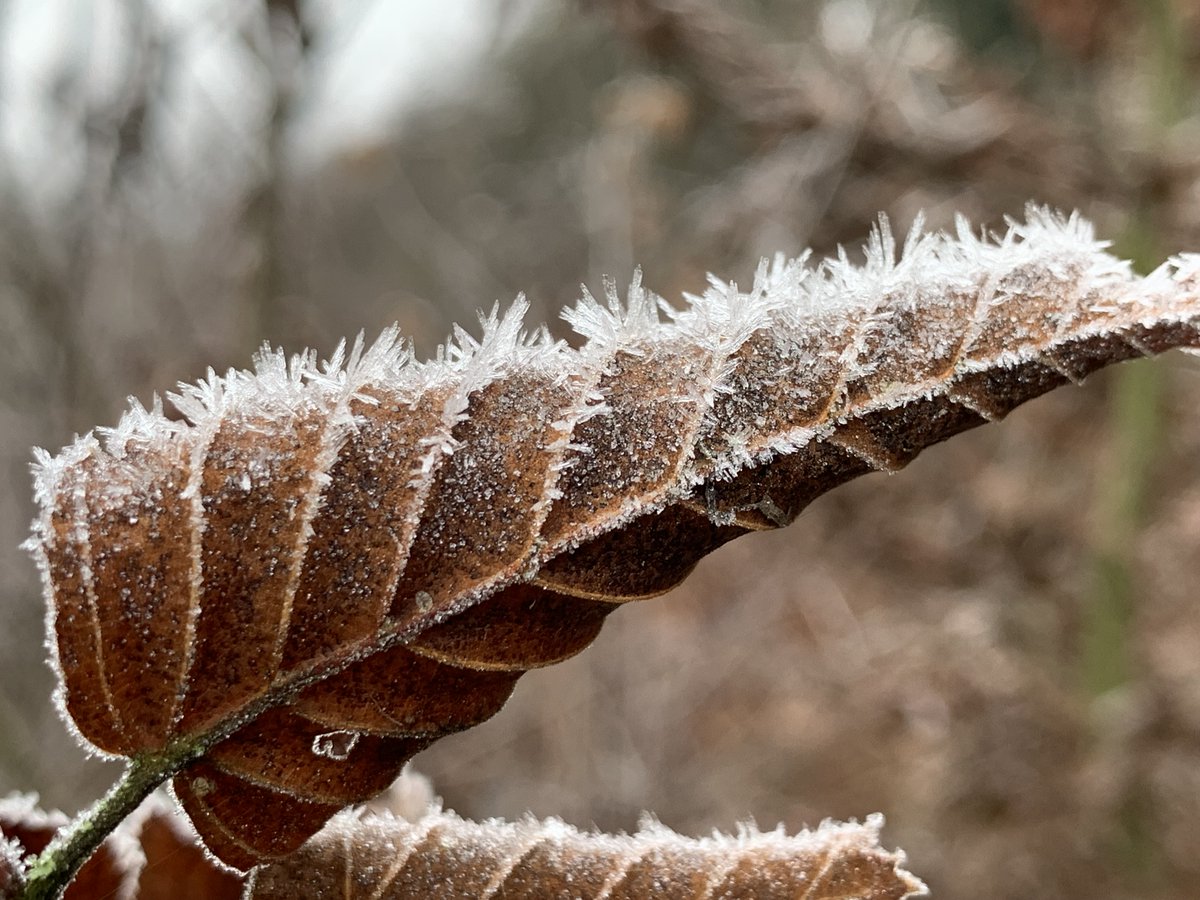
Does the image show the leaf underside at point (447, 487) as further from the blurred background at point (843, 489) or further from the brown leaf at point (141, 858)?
the blurred background at point (843, 489)

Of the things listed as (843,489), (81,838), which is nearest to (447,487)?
(81,838)

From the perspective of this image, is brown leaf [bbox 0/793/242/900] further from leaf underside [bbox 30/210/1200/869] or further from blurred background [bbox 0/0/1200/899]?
blurred background [bbox 0/0/1200/899]

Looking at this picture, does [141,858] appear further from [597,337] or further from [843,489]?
[843,489]

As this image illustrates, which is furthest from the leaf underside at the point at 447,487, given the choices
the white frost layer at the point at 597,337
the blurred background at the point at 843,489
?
the blurred background at the point at 843,489

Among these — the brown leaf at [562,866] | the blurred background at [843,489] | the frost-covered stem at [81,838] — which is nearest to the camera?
the frost-covered stem at [81,838]

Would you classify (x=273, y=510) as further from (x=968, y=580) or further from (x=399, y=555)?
(x=968, y=580)
